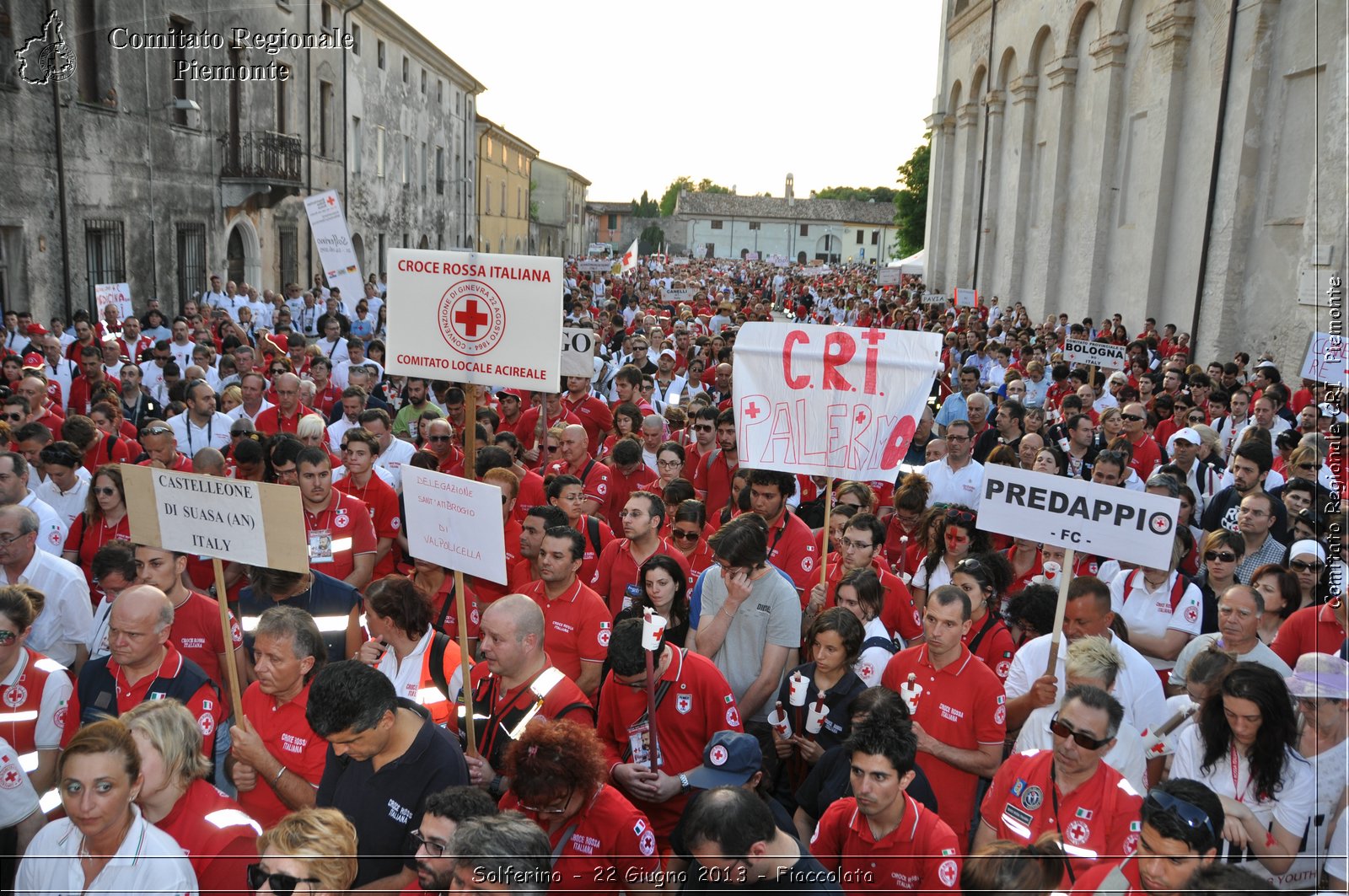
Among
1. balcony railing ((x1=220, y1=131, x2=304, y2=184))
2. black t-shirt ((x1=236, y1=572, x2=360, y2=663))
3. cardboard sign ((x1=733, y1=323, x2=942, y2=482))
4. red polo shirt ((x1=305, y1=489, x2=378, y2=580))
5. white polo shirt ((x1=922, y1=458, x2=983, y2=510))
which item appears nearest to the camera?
black t-shirt ((x1=236, y1=572, x2=360, y2=663))

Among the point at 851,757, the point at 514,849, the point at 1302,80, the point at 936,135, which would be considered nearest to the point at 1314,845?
the point at 851,757

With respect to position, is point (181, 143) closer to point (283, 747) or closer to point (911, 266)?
point (283, 747)

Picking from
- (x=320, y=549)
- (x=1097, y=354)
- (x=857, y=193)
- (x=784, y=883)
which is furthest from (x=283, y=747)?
(x=857, y=193)

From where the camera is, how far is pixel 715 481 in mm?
9031

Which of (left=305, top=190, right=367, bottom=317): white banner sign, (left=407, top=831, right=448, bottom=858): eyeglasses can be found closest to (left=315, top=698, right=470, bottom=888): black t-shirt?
(left=407, top=831, right=448, bottom=858): eyeglasses

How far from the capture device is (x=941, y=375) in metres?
17.9

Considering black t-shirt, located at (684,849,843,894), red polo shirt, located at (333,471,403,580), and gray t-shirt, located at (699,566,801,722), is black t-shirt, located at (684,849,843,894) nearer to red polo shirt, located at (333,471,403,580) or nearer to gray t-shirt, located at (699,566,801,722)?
gray t-shirt, located at (699,566,801,722)

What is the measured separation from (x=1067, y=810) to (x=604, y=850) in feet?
5.94

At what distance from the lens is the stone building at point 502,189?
5769 cm

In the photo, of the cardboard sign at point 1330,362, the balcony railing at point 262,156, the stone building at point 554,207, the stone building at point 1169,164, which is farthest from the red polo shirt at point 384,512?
the stone building at point 554,207

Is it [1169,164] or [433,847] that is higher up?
[1169,164]

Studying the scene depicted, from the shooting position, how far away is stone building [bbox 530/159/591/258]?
269 ft

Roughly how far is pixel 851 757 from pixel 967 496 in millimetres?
5067

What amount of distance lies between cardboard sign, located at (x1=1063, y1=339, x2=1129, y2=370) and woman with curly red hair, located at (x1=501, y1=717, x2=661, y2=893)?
1172cm
